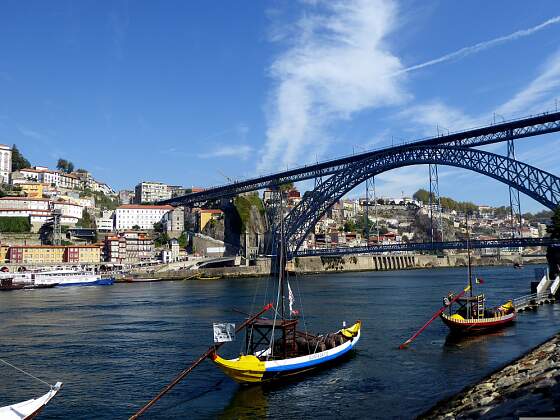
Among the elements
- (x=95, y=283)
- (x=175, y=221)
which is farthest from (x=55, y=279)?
(x=175, y=221)

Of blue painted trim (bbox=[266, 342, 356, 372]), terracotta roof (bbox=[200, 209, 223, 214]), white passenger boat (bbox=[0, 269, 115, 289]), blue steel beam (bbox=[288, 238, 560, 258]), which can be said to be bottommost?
blue painted trim (bbox=[266, 342, 356, 372])

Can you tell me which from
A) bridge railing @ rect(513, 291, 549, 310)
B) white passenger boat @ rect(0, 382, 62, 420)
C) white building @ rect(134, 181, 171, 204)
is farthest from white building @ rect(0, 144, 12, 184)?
white passenger boat @ rect(0, 382, 62, 420)

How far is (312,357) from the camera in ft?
57.4

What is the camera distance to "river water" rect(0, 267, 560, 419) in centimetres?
1428

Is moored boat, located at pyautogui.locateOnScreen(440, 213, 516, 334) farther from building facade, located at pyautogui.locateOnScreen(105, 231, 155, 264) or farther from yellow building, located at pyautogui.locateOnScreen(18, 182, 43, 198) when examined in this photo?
yellow building, located at pyautogui.locateOnScreen(18, 182, 43, 198)

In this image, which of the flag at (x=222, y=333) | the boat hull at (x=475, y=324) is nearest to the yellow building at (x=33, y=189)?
the boat hull at (x=475, y=324)

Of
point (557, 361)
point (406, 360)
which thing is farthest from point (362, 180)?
point (557, 361)

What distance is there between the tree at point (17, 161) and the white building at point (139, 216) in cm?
2777

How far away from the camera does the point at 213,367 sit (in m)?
18.8

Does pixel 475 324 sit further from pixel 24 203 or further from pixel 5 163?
pixel 5 163

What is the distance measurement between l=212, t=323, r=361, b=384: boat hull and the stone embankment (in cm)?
478

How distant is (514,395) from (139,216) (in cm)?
10440

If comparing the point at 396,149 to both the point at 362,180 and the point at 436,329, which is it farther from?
the point at 436,329

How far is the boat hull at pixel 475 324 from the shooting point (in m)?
23.4
